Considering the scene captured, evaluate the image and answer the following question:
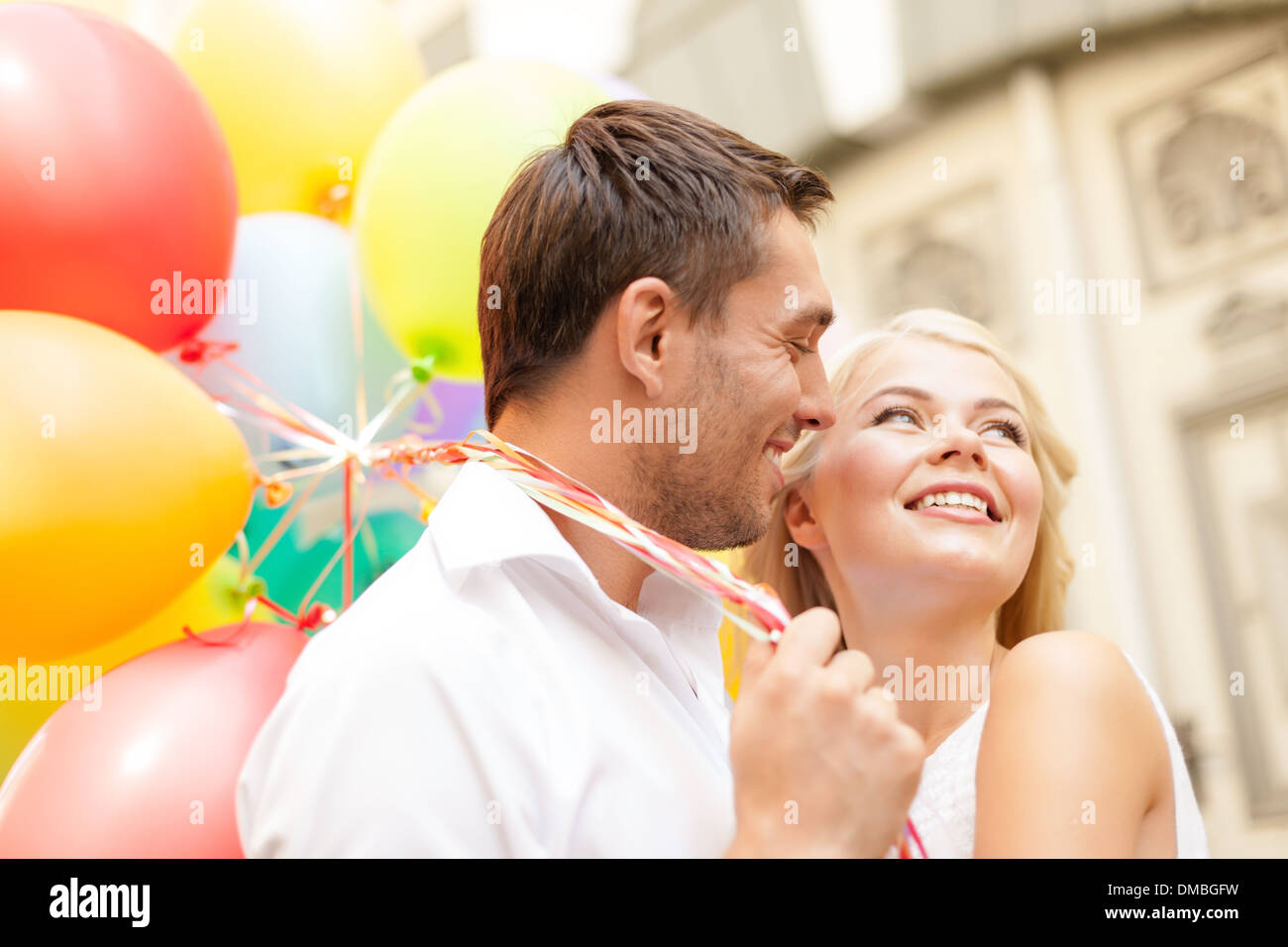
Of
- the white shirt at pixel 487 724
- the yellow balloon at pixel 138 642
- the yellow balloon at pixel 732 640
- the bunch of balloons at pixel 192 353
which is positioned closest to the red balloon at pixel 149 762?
the bunch of balloons at pixel 192 353

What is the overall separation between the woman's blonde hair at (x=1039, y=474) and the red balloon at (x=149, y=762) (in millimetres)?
803

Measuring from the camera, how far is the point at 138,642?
1.83 meters

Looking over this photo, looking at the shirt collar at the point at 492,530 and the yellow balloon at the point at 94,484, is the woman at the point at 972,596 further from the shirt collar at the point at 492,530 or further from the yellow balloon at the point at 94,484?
the yellow balloon at the point at 94,484

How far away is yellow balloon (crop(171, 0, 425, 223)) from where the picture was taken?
2176mm

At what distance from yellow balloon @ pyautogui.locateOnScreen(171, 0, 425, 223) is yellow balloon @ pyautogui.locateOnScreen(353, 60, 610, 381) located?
0.31 m

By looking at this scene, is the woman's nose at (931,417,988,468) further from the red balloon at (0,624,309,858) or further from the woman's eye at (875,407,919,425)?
the red balloon at (0,624,309,858)

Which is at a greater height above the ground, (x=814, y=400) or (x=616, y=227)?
(x=616, y=227)

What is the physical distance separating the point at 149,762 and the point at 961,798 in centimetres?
105

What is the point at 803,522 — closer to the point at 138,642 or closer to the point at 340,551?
the point at 340,551

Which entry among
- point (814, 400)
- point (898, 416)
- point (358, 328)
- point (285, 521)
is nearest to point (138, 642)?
point (285, 521)

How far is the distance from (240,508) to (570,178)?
65 centimetres
